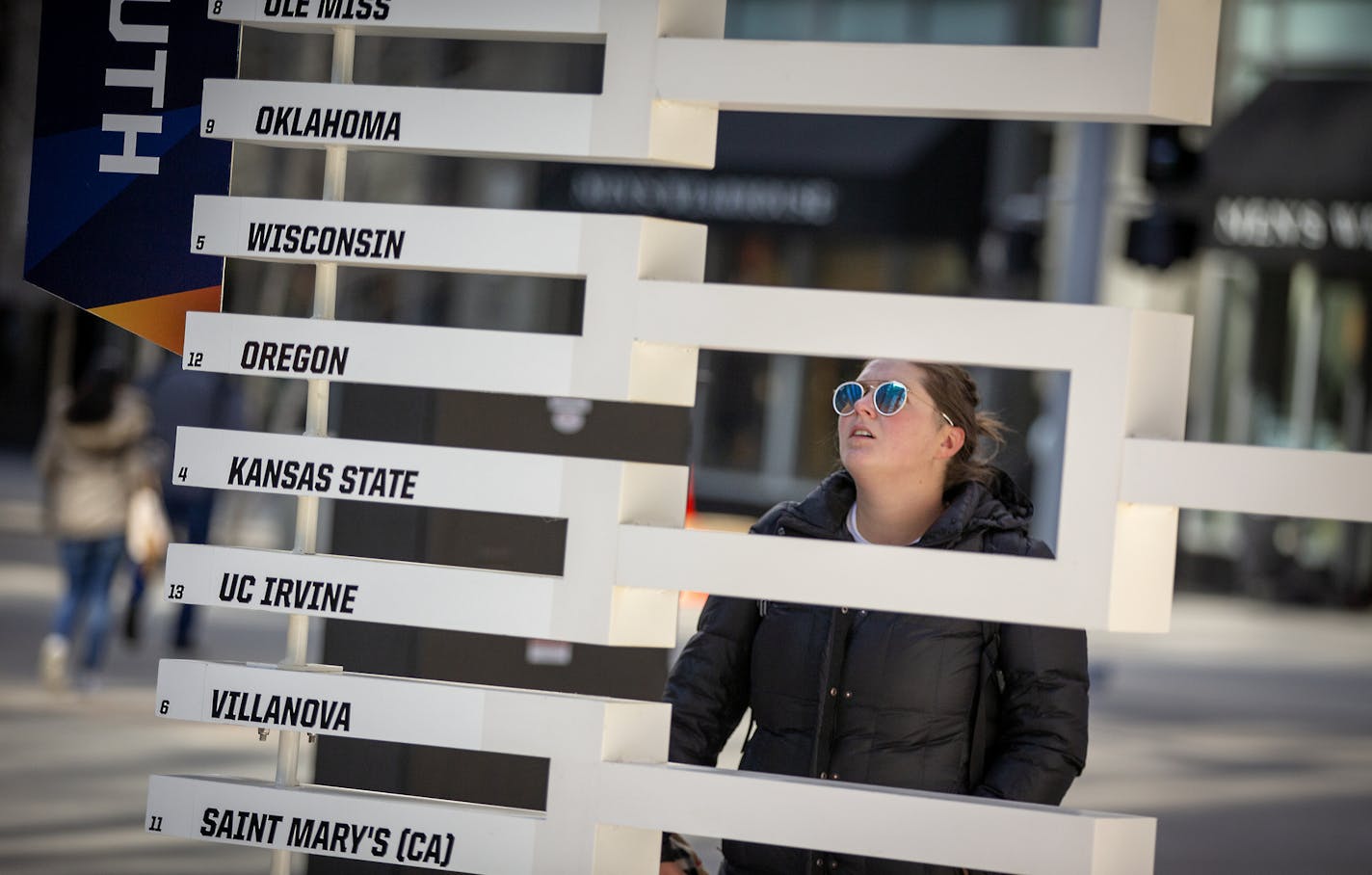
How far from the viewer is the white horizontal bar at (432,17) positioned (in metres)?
3.28

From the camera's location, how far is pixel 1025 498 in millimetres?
4203

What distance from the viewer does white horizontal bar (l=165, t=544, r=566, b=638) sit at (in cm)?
321

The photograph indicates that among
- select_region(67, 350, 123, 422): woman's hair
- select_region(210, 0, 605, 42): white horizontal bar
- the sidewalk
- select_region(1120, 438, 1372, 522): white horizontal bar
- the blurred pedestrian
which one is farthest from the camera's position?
the blurred pedestrian

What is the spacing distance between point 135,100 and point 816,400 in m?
24.9

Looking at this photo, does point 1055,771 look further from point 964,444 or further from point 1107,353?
point 1107,353

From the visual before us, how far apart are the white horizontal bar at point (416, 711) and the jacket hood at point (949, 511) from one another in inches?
35.2

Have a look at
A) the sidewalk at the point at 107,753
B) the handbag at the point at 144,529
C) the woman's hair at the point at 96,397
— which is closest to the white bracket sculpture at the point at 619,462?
the sidewalk at the point at 107,753

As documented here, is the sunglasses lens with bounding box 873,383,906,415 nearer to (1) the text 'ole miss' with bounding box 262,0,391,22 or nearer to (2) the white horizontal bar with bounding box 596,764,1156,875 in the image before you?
(2) the white horizontal bar with bounding box 596,764,1156,875

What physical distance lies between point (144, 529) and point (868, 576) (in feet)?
31.2

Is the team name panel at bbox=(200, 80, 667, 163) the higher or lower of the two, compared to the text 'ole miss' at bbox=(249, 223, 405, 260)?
higher

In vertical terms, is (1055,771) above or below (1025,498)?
below

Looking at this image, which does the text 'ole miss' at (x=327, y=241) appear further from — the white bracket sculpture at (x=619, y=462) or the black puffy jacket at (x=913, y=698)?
the black puffy jacket at (x=913, y=698)

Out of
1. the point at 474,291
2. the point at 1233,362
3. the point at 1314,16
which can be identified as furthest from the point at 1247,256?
the point at 474,291

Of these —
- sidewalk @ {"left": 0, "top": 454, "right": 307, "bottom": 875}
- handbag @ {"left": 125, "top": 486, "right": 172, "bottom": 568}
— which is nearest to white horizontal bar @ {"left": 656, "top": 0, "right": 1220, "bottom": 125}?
sidewalk @ {"left": 0, "top": 454, "right": 307, "bottom": 875}
